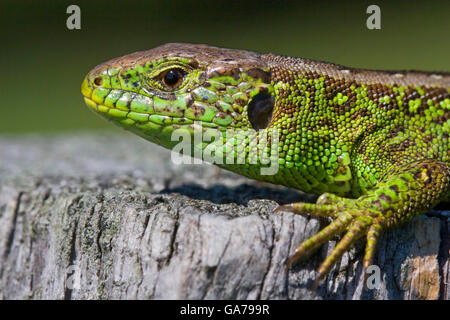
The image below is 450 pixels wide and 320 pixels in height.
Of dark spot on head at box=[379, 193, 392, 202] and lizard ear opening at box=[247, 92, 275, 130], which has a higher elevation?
lizard ear opening at box=[247, 92, 275, 130]

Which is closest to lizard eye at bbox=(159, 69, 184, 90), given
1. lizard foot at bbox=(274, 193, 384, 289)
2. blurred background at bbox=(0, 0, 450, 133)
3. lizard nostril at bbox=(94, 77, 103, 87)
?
lizard nostril at bbox=(94, 77, 103, 87)

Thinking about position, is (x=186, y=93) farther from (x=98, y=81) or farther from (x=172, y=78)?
(x=98, y=81)

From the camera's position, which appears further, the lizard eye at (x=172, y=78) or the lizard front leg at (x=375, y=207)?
the lizard eye at (x=172, y=78)

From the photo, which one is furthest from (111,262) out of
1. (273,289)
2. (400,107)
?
(400,107)

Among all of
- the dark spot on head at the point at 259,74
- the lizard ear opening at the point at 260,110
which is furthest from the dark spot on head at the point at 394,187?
the dark spot on head at the point at 259,74

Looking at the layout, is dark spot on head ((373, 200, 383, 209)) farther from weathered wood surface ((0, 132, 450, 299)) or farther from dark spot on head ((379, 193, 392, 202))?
weathered wood surface ((0, 132, 450, 299))

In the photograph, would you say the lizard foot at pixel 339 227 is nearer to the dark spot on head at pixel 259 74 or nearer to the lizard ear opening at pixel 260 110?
the lizard ear opening at pixel 260 110

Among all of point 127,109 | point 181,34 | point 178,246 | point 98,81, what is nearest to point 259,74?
point 127,109
